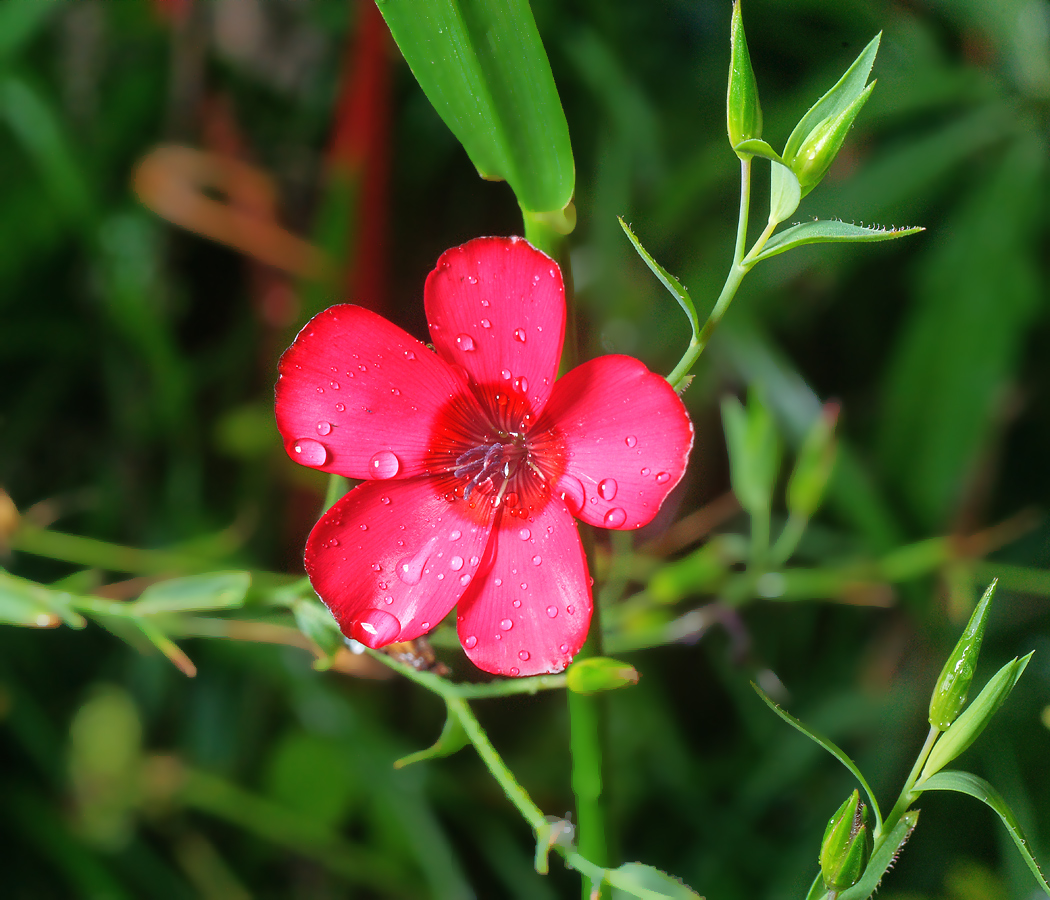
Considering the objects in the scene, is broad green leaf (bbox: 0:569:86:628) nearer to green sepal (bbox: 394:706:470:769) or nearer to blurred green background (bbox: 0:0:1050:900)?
green sepal (bbox: 394:706:470:769)

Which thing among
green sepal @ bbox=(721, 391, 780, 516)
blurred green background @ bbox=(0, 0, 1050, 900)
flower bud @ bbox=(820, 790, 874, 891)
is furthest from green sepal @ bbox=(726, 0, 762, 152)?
blurred green background @ bbox=(0, 0, 1050, 900)

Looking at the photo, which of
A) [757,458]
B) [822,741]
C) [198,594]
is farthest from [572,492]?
[757,458]

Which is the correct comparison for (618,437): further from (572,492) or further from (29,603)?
(29,603)

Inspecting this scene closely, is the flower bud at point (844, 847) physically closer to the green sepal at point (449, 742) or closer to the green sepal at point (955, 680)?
the green sepal at point (955, 680)

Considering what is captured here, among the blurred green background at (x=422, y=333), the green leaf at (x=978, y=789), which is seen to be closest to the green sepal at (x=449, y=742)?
the green leaf at (x=978, y=789)

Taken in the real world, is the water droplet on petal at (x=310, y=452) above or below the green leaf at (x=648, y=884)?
above

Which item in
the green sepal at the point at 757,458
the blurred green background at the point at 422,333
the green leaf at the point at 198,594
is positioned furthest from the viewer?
the blurred green background at the point at 422,333
